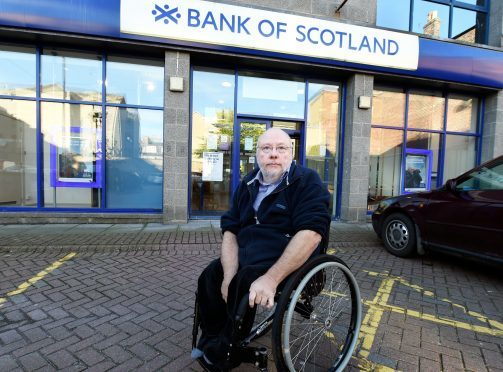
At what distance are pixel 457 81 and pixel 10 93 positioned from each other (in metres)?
10.5

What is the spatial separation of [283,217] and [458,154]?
8.91 metres

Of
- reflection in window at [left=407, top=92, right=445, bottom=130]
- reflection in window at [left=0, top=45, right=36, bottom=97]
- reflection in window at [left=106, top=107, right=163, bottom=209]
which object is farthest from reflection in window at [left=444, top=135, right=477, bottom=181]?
reflection in window at [left=0, top=45, right=36, bottom=97]

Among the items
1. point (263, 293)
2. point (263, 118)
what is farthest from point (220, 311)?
point (263, 118)

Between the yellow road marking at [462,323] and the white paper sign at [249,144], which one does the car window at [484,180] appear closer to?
the yellow road marking at [462,323]

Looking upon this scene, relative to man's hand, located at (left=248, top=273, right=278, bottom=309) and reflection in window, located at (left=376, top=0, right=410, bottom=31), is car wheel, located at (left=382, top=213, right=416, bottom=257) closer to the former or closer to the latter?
man's hand, located at (left=248, top=273, right=278, bottom=309)

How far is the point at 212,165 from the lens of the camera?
7.15 meters

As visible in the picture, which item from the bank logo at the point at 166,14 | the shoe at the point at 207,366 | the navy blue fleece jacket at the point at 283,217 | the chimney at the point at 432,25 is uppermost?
the chimney at the point at 432,25

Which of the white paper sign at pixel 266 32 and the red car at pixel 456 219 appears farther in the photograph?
the white paper sign at pixel 266 32

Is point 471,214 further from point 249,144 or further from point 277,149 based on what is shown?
point 249,144

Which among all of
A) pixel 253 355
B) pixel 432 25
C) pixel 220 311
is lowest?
pixel 253 355

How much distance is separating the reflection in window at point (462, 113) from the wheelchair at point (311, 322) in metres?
8.23

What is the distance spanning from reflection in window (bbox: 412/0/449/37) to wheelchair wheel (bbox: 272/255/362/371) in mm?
8093

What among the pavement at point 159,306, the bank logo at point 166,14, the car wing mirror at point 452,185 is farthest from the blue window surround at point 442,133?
the bank logo at point 166,14

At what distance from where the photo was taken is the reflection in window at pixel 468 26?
828cm
